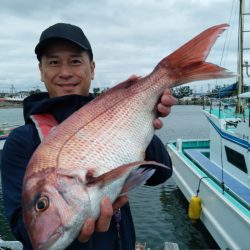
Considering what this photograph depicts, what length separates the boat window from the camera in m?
9.57

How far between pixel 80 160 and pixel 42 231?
0.43 metres

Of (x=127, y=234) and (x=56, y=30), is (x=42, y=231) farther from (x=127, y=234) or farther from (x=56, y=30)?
(x=56, y=30)

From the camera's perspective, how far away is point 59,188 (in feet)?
6.28

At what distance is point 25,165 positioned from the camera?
2.32 m

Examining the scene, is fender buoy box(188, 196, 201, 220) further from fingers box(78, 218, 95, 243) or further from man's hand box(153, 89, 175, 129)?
fingers box(78, 218, 95, 243)

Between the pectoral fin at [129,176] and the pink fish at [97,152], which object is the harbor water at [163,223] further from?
the pectoral fin at [129,176]

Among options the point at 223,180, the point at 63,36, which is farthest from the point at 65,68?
the point at 223,180

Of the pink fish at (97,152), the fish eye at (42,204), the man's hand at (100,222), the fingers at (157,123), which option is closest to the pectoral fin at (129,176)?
the pink fish at (97,152)

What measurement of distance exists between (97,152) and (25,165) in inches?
21.4

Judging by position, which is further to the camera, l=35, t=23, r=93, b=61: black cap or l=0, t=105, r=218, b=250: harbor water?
l=0, t=105, r=218, b=250: harbor water

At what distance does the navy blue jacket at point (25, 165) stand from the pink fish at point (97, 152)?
0.27 meters

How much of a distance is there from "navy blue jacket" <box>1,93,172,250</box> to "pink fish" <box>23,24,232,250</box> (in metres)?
0.27

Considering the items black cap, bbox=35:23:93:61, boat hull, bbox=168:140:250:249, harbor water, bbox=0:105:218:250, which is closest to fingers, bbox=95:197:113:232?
black cap, bbox=35:23:93:61

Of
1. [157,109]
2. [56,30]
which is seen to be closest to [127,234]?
[157,109]
